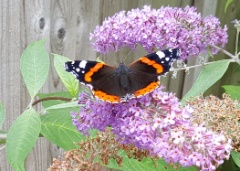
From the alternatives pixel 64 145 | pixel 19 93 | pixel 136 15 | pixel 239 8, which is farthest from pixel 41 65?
pixel 239 8

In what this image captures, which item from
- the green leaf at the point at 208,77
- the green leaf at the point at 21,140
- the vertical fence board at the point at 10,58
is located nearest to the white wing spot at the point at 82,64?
the green leaf at the point at 21,140

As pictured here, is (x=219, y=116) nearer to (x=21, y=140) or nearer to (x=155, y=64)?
(x=155, y=64)

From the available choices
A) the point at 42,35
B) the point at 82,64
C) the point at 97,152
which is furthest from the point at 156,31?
the point at 42,35

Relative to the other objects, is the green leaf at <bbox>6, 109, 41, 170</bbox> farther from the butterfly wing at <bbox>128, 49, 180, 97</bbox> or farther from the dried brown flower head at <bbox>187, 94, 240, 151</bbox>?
the dried brown flower head at <bbox>187, 94, 240, 151</bbox>

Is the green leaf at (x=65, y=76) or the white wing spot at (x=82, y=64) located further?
the green leaf at (x=65, y=76)

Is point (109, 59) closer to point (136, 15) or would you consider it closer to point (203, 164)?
point (136, 15)

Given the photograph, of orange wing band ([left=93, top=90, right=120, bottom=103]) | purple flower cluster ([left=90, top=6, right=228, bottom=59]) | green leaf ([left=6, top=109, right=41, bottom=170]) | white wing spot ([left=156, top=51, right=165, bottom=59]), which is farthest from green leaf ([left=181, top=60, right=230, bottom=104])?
green leaf ([left=6, top=109, right=41, bottom=170])

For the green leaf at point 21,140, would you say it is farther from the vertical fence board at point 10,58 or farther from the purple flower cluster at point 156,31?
the vertical fence board at point 10,58
